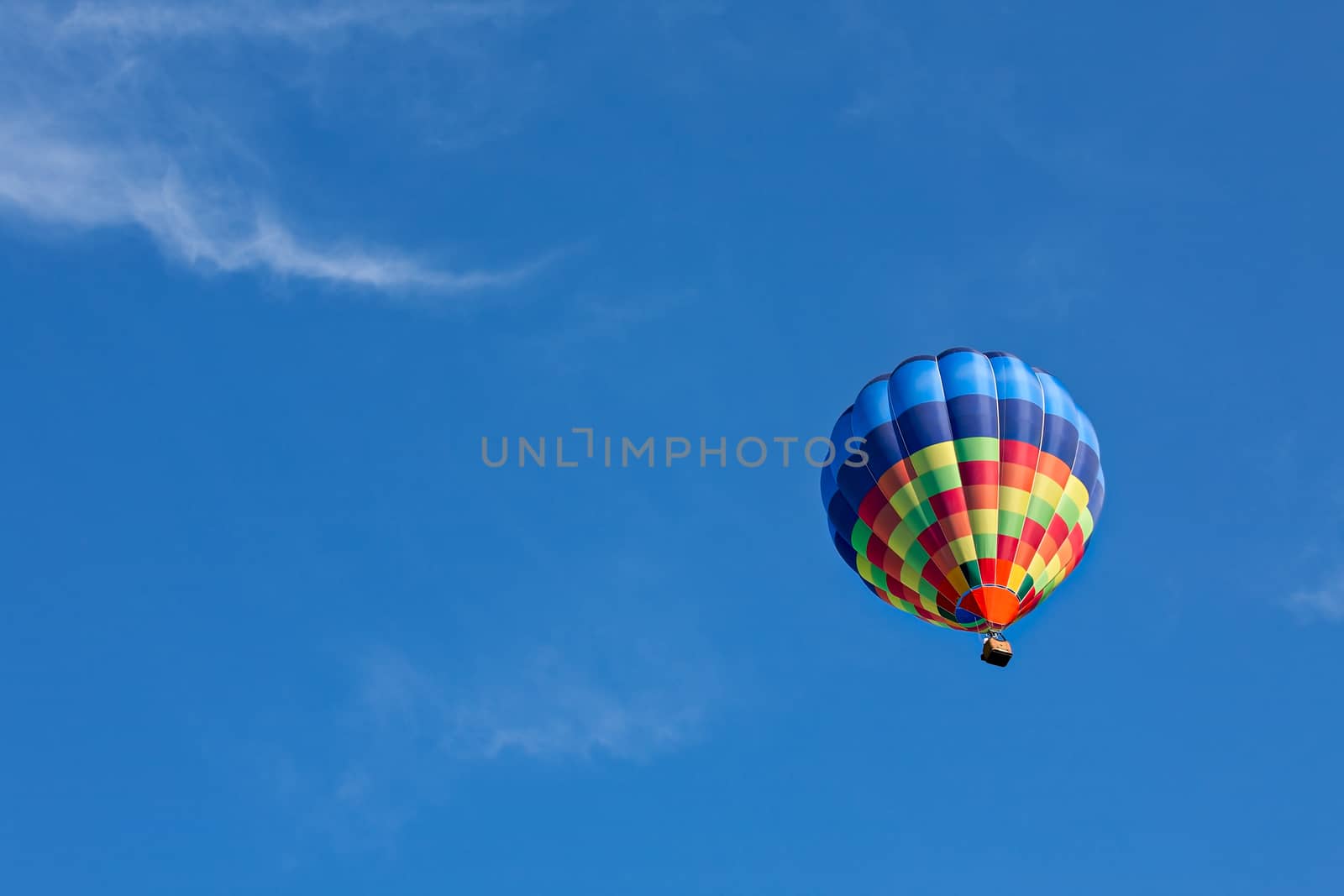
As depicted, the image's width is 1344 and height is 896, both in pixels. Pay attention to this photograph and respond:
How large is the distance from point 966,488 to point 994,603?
7.44 ft

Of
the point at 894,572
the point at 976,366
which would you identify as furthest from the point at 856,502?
the point at 976,366

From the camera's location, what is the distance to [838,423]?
34031 mm

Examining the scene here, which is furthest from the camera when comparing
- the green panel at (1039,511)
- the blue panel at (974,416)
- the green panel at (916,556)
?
the blue panel at (974,416)

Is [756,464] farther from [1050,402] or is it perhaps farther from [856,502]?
[1050,402]

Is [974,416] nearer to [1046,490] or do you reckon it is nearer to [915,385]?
[915,385]

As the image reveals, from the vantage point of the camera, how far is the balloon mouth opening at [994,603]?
31.1 m

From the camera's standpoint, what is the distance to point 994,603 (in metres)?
31.1

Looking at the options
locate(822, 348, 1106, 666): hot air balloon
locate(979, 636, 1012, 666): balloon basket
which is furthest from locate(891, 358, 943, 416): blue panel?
locate(979, 636, 1012, 666): balloon basket

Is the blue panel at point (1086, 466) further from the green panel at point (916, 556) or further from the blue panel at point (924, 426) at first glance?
the green panel at point (916, 556)

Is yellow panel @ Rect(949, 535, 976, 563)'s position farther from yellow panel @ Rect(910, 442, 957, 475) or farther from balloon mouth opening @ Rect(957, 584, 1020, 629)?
yellow panel @ Rect(910, 442, 957, 475)

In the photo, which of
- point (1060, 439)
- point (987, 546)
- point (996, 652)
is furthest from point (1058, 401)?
point (996, 652)

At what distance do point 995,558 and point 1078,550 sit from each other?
2420 mm

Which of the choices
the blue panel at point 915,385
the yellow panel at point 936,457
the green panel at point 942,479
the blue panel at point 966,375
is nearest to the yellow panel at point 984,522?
the green panel at point 942,479

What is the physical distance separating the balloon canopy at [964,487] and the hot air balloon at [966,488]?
2 cm
